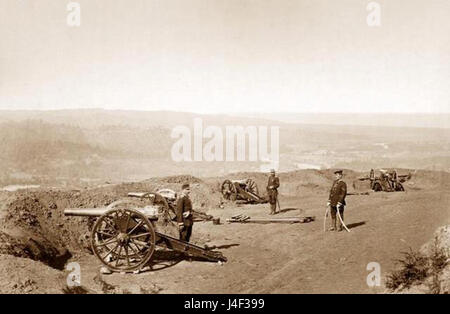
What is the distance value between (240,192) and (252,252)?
7359 millimetres

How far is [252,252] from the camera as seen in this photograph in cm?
920

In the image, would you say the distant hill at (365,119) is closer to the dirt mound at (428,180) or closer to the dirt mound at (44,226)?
the dirt mound at (428,180)

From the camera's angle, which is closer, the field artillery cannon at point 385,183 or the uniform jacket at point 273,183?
the uniform jacket at point 273,183

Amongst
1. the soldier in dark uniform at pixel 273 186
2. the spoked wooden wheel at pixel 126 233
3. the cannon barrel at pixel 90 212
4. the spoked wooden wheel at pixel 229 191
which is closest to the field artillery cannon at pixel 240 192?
the spoked wooden wheel at pixel 229 191

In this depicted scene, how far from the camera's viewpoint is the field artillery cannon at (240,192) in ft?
53.9

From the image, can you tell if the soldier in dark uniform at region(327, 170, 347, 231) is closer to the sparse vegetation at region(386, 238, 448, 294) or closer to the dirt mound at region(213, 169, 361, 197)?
the sparse vegetation at region(386, 238, 448, 294)

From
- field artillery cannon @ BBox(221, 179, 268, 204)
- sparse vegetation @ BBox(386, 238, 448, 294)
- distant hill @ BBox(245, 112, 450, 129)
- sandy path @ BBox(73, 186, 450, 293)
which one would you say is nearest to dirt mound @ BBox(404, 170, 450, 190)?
field artillery cannon @ BBox(221, 179, 268, 204)

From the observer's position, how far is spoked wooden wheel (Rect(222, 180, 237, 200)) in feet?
54.6

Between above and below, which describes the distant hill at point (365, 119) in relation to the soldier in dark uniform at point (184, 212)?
above

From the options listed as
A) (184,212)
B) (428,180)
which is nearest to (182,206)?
(184,212)

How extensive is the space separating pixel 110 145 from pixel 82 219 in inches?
1457

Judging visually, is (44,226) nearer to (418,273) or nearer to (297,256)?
(297,256)

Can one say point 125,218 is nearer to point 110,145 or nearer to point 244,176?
point 244,176
